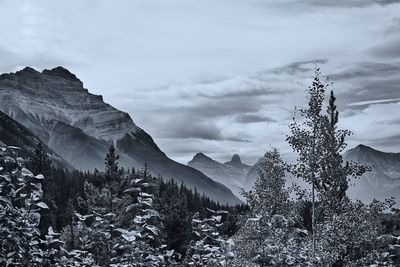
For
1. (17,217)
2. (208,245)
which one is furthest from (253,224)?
(17,217)

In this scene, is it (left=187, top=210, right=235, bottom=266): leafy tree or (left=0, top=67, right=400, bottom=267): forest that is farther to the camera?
(left=187, top=210, right=235, bottom=266): leafy tree

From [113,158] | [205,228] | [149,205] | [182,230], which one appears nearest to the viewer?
[149,205]

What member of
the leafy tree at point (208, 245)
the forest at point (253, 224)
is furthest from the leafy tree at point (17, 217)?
the leafy tree at point (208, 245)

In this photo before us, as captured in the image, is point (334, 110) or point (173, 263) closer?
point (173, 263)

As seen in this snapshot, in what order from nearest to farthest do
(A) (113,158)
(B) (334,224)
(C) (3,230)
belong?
(C) (3,230)
(B) (334,224)
(A) (113,158)

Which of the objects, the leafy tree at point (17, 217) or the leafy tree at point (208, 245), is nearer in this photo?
the leafy tree at point (17, 217)

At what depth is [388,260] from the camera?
8898 mm

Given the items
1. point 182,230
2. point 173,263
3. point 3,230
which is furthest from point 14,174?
point 182,230

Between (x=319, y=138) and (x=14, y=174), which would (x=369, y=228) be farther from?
(x=14, y=174)

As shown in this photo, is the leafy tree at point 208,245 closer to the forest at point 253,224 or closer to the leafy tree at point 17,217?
the forest at point 253,224

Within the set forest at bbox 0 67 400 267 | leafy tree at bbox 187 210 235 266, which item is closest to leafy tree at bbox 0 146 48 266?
forest at bbox 0 67 400 267

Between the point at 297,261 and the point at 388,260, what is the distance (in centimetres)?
161

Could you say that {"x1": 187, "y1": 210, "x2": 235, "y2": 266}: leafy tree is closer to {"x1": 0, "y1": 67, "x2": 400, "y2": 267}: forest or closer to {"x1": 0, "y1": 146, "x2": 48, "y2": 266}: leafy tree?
{"x1": 0, "y1": 67, "x2": 400, "y2": 267}: forest

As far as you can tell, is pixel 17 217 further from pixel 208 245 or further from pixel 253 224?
pixel 253 224
